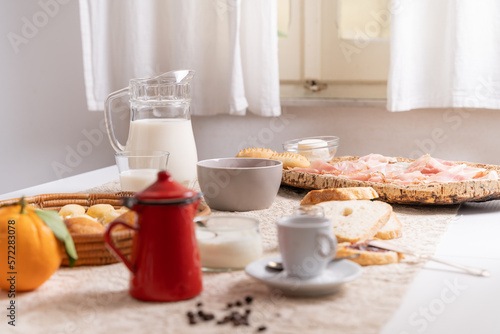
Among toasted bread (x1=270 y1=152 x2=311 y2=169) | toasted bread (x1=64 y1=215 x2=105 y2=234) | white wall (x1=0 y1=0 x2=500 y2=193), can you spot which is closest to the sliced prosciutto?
toasted bread (x1=270 y1=152 x2=311 y2=169)

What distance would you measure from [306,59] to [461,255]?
1.47m

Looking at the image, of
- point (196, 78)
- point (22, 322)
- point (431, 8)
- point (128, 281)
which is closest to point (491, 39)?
point (431, 8)

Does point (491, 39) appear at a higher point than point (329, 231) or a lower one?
higher

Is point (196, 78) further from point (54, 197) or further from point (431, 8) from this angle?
point (54, 197)

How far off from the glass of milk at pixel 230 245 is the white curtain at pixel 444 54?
1316 mm

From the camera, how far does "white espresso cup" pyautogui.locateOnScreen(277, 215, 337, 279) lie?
720mm

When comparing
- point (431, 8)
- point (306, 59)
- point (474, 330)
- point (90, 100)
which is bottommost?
point (474, 330)

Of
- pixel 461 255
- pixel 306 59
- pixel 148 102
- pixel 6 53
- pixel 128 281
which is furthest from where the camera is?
pixel 6 53

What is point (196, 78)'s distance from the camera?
2.32 metres

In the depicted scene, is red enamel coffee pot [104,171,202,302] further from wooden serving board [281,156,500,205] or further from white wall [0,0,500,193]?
white wall [0,0,500,193]

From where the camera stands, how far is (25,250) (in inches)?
29.0

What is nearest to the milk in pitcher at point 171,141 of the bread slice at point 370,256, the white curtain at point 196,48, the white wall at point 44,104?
the bread slice at point 370,256

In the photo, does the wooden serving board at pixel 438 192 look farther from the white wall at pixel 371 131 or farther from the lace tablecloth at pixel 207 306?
the white wall at pixel 371 131

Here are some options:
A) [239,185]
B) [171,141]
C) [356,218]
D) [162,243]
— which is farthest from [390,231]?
[171,141]
